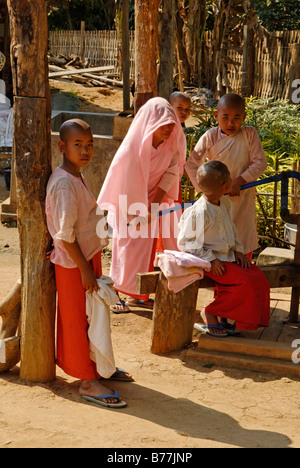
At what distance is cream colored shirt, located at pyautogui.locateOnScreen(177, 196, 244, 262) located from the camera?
176 inches

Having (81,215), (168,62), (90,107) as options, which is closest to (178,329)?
(81,215)

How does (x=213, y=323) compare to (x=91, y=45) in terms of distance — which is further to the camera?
(x=91, y=45)

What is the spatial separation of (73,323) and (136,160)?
165 cm

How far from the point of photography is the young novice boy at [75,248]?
3.64 metres

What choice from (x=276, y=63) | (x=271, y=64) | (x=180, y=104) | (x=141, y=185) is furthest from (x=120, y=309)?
(x=271, y=64)

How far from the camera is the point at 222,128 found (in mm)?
4906

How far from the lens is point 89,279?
370cm

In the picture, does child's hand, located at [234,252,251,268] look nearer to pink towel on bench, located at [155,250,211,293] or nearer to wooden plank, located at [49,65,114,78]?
pink towel on bench, located at [155,250,211,293]

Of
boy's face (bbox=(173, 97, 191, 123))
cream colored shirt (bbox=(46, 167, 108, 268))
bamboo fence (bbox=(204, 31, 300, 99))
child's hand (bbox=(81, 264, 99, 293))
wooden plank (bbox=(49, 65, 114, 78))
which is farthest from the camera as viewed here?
wooden plank (bbox=(49, 65, 114, 78))

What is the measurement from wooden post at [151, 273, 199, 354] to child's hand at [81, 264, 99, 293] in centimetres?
90

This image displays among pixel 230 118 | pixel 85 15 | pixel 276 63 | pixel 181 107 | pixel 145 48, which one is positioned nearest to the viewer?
pixel 230 118

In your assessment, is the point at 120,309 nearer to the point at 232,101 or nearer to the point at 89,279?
the point at 89,279

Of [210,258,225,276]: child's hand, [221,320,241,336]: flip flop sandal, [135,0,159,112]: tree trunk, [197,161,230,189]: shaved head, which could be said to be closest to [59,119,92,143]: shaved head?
[197,161,230,189]: shaved head

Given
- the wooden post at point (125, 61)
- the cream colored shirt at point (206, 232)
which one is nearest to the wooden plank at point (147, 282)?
the cream colored shirt at point (206, 232)
